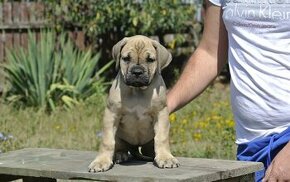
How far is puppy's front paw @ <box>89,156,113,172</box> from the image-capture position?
11.1ft

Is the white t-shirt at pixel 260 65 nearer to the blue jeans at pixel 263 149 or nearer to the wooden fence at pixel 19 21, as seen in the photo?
the blue jeans at pixel 263 149

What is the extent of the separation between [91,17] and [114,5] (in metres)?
0.56

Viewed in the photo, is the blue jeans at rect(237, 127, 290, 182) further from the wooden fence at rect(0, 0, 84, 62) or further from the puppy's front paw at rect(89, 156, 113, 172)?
the wooden fence at rect(0, 0, 84, 62)

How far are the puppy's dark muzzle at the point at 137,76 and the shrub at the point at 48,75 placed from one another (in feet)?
25.3

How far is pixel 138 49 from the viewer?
3385 mm

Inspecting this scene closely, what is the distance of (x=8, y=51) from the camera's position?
11.3 metres

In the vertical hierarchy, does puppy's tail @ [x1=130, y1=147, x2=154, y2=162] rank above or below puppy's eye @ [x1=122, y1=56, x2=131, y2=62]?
below

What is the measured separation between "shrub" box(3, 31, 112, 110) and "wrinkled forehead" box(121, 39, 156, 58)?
25.1 ft

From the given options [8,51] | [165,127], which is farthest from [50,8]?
[165,127]

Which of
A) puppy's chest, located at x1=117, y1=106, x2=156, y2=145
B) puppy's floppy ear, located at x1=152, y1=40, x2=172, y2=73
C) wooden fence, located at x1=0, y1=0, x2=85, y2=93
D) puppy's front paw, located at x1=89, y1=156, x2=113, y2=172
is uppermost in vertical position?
puppy's floppy ear, located at x1=152, y1=40, x2=172, y2=73

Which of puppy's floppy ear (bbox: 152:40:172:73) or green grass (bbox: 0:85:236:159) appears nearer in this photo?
puppy's floppy ear (bbox: 152:40:172:73)

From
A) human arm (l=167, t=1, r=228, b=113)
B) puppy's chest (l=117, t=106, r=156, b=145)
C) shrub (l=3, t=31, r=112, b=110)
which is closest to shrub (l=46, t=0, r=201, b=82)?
shrub (l=3, t=31, r=112, b=110)

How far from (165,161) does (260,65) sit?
642mm

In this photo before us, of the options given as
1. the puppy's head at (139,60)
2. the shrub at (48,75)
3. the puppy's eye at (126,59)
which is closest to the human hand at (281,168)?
the puppy's head at (139,60)
